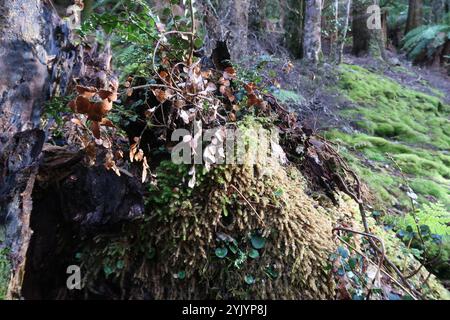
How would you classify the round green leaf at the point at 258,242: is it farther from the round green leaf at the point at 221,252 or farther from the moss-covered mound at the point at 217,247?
the round green leaf at the point at 221,252

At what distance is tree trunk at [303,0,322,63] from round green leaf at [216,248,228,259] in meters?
6.55

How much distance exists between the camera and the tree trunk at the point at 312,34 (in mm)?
7257

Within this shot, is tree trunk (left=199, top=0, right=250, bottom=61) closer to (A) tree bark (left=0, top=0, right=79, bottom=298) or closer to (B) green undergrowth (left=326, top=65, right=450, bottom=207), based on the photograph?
(B) green undergrowth (left=326, top=65, right=450, bottom=207)

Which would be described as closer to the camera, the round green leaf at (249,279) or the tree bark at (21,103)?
the tree bark at (21,103)

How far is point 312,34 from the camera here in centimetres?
755

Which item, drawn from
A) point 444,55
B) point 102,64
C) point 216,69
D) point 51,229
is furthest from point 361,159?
point 444,55

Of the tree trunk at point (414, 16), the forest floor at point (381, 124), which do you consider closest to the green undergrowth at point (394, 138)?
the forest floor at point (381, 124)

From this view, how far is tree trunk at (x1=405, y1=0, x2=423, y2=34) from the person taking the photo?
1391 cm

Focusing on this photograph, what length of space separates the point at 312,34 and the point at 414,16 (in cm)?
925

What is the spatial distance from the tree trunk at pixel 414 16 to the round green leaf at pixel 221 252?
15.2 metres

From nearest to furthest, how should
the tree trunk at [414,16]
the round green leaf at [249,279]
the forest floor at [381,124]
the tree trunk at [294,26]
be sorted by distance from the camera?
the round green leaf at [249,279] → the forest floor at [381,124] → the tree trunk at [294,26] → the tree trunk at [414,16]

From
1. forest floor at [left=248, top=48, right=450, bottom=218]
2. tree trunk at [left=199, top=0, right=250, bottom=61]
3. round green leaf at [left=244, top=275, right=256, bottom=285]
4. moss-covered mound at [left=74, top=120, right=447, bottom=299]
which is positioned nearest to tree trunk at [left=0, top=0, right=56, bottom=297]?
moss-covered mound at [left=74, top=120, right=447, bottom=299]

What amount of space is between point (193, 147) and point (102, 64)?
1.48 metres
